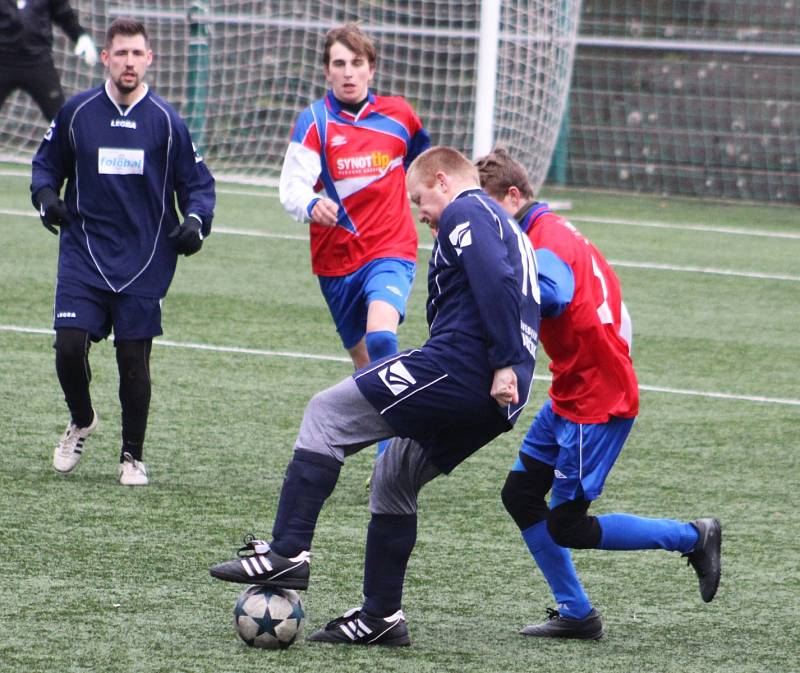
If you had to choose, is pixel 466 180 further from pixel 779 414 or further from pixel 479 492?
pixel 779 414

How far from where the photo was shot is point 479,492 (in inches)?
249

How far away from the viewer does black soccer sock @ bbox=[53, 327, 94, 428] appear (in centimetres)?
610

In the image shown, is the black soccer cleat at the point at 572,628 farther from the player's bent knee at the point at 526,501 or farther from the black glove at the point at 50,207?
the black glove at the point at 50,207

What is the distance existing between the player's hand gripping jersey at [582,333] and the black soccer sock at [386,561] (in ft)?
1.95

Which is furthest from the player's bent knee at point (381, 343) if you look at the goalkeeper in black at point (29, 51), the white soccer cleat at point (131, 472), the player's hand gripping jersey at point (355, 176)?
the goalkeeper in black at point (29, 51)

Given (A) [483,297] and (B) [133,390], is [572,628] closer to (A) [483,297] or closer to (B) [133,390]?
(A) [483,297]

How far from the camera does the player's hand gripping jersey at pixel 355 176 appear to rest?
21.9 feet

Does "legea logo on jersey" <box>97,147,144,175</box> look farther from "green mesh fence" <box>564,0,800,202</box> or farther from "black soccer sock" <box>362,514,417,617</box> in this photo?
"green mesh fence" <box>564,0,800,202</box>

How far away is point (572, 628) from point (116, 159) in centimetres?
270

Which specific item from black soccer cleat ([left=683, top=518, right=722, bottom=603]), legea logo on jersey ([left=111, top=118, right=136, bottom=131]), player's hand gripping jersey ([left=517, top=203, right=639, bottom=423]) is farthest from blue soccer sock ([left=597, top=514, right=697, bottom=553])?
legea logo on jersey ([left=111, top=118, right=136, bottom=131])

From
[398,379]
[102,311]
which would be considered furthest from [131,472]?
[398,379]

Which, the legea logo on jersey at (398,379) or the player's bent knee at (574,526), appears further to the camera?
the player's bent knee at (574,526)

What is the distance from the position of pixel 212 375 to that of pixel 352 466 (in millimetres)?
1720

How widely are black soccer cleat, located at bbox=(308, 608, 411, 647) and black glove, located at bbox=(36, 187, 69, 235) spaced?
7.68ft
